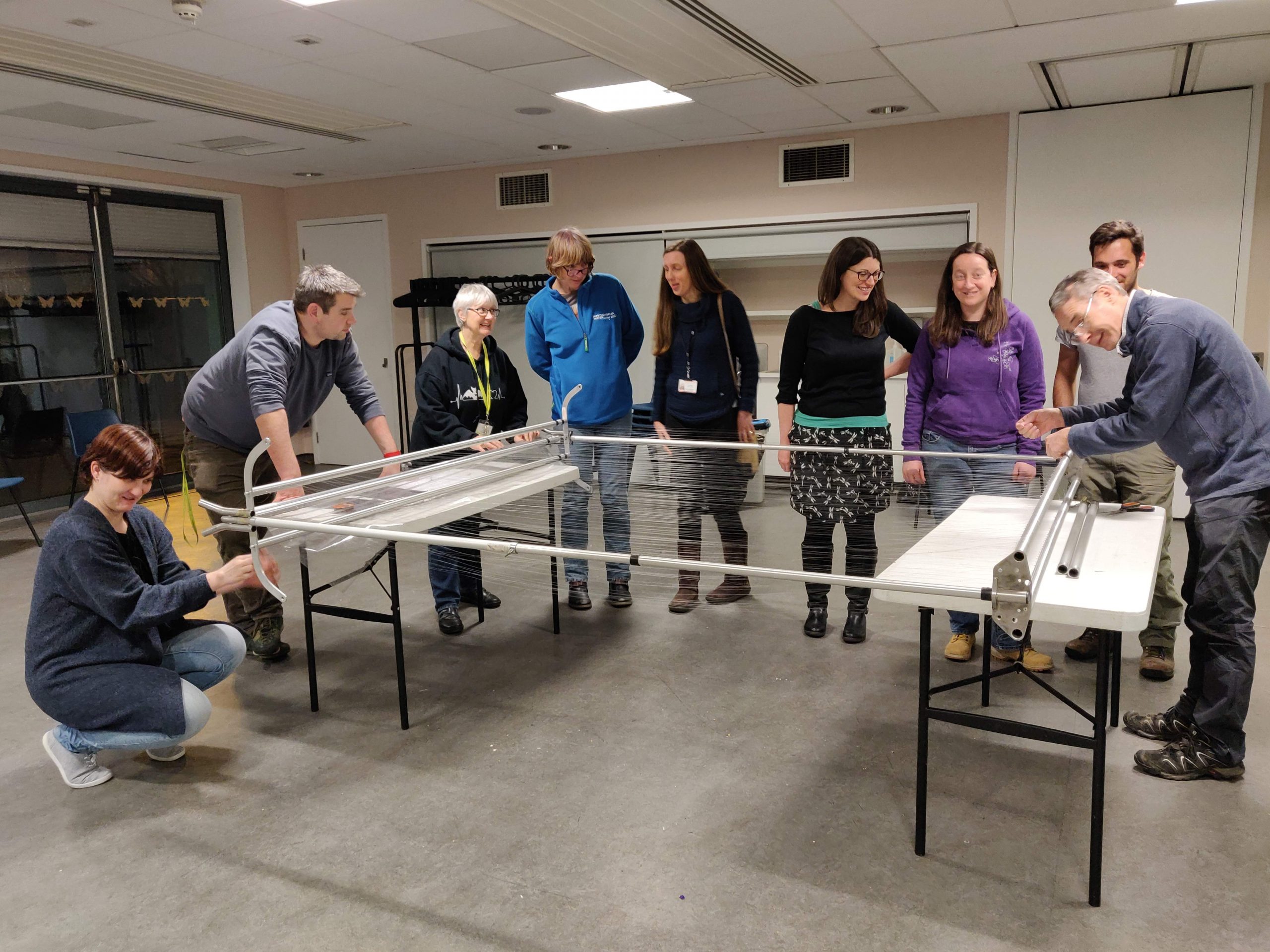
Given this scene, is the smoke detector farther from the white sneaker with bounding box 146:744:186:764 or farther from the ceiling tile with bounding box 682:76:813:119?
the white sneaker with bounding box 146:744:186:764

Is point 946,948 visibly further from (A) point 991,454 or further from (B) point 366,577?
(B) point 366,577

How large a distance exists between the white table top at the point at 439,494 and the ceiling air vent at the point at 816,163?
146 inches

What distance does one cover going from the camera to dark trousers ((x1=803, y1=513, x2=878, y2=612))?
Answer: 3430mm

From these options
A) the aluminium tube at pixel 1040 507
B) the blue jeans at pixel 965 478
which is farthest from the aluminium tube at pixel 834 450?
the aluminium tube at pixel 1040 507

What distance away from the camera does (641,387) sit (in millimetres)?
7059

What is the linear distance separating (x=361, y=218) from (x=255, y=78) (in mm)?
3305

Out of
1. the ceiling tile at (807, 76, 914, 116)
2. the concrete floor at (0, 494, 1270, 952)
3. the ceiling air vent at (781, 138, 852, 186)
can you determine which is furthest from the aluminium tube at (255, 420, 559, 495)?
the ceiling air vent at (781, 138, 852, 186)

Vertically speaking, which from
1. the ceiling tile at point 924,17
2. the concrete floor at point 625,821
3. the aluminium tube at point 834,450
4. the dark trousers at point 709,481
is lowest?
the concrete floor at point 625,821

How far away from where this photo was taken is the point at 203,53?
13.5ft

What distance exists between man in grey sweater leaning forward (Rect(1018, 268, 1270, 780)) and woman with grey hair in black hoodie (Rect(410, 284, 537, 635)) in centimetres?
202

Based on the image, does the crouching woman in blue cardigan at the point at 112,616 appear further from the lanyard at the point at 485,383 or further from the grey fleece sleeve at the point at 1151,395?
the grey fleece sleeve at the point at 1151,395

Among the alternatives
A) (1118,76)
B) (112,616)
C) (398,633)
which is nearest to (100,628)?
(112,616)

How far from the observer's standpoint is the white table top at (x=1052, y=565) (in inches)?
70.0

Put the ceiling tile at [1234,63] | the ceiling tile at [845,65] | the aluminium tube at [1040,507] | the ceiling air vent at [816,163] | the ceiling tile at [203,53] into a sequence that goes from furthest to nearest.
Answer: the ceiling air vent at [816,163] → the ceiling tile at [845,65] → the ceiling tile at [1234,63] → the ceiling tile at [203,53] → the aluminium tube at [1040,507]
